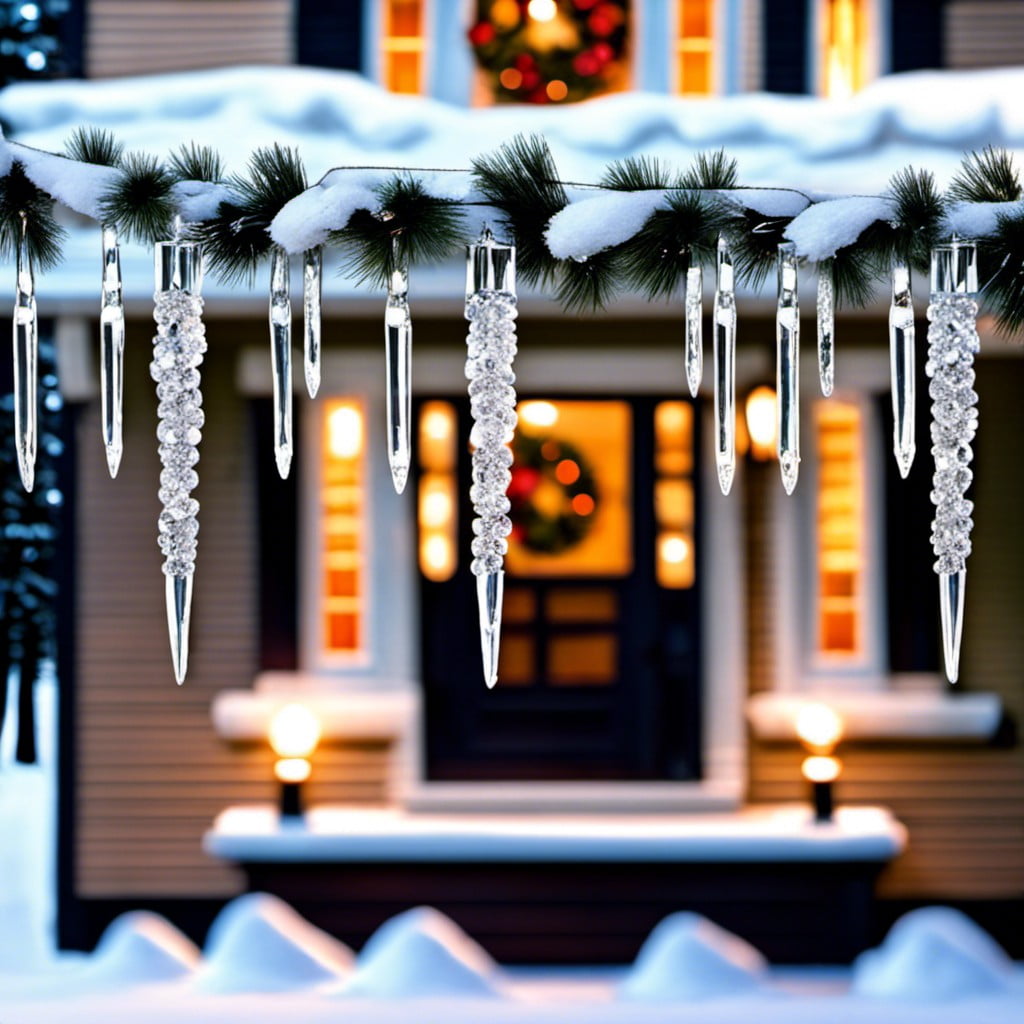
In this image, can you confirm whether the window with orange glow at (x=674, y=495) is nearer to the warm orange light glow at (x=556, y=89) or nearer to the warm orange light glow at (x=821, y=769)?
the warm orange light glow at (x=821, y=769)

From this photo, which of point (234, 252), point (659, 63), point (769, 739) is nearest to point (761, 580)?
point (769, 739)

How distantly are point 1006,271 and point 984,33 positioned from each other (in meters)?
4.54

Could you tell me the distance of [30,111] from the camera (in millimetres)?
5441

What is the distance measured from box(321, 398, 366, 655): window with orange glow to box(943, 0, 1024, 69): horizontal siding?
3.20m

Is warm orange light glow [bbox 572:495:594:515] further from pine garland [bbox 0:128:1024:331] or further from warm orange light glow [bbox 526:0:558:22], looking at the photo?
pine garland [bbox 0:128:1024:331]

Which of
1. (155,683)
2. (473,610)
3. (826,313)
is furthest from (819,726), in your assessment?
(826,313)

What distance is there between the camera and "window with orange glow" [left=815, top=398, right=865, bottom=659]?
5938 mm

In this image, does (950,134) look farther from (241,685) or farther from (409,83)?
(241,685)

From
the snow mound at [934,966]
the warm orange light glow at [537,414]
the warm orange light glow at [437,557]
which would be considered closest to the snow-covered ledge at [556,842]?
the snow mound at [934,966]

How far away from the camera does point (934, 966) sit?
200 inches

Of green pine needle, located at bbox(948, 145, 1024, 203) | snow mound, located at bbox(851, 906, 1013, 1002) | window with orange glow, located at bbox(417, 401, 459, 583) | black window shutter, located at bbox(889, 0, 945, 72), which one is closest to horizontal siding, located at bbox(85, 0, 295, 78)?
window with orange glow, located at bbox(417, 401, 459, 583)

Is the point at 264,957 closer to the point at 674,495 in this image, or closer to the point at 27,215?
the point at 674,495

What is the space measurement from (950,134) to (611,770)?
3062mm

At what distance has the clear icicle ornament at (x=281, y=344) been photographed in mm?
2213
